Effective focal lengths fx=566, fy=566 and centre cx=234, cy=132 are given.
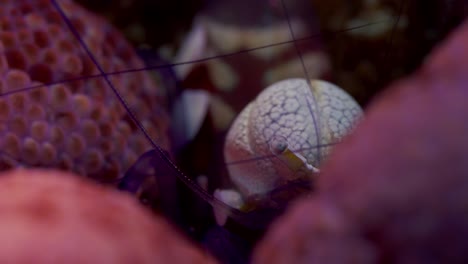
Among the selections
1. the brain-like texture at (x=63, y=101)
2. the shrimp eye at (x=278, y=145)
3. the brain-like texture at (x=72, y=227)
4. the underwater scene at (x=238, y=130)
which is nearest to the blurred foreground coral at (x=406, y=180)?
the underwater scene at (x=238, y=130)

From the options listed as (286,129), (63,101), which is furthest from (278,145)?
(63,101)

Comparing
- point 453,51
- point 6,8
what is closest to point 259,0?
point 6,8

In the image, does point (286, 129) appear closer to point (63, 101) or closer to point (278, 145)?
point (278, 145)

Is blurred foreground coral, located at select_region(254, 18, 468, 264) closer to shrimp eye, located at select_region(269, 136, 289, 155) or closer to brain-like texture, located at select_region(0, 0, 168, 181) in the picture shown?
shrimp eye, located at select_region(269, 136, 289, 155)

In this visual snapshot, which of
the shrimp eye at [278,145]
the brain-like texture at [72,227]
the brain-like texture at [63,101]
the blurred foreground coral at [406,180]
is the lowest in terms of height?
the brain-like texture at [63,101]

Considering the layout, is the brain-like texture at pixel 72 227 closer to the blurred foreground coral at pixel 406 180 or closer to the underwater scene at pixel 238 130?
the underwater scene at pixel 238 130

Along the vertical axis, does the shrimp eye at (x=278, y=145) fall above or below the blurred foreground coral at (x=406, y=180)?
below

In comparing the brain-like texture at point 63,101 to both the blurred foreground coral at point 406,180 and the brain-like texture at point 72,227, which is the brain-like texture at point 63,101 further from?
the blurred foreground coral at point 406,180

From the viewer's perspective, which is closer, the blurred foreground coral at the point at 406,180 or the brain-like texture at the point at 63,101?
the blurred foreground coral at the point at 406,180
